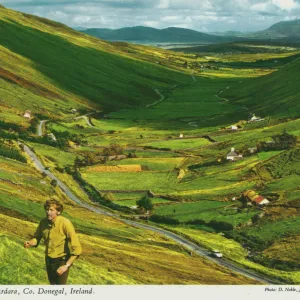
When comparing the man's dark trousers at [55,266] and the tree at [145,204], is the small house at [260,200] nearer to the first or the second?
the tree at [145,204]

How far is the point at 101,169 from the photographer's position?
81.2 m

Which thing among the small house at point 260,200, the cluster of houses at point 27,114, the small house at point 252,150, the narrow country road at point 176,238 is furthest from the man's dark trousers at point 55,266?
the cluster of houses at point 27,114

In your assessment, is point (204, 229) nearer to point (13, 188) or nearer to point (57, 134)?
point (13, 188)

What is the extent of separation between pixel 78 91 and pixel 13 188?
13876 cm

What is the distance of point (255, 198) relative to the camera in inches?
2281

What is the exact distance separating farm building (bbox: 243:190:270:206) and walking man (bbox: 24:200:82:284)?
3930cm

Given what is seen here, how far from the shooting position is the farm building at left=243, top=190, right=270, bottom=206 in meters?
56.8

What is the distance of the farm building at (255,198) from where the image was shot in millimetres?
56844

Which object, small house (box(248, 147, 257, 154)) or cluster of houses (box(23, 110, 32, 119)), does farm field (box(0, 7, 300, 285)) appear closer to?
small house (box(248, 147, 257, 154))

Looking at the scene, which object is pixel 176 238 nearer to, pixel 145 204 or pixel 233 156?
pixel 145 204

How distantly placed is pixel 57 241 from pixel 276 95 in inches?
6074

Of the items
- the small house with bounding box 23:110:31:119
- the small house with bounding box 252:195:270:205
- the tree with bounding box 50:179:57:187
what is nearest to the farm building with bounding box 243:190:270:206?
the small house with bounding box 252:195:270:205
